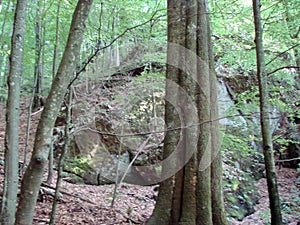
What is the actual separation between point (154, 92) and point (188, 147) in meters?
4.67

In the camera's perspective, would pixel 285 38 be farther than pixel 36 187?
Yes

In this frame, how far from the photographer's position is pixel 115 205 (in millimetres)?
5598

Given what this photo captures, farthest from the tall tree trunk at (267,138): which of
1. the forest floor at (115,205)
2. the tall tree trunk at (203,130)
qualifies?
the forest floor at (115,205)

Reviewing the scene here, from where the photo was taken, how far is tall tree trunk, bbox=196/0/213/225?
146 inches

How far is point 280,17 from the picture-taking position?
6098mm

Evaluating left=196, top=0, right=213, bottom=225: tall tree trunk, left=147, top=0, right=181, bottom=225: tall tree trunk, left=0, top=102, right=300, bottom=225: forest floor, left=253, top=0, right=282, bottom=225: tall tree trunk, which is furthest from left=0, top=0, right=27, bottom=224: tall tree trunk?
left=253, top=0, right=282, bottom=225: tall tree trunk

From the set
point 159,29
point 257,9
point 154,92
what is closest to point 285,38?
point 257,9

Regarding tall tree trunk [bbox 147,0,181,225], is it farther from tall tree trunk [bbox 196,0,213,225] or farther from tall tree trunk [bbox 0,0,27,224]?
tall tree trunk [bbox 0,0,27,224]

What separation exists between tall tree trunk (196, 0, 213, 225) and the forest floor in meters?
1.44

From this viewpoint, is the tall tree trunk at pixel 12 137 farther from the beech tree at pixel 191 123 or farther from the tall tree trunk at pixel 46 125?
the beech tree at pixel 191 123

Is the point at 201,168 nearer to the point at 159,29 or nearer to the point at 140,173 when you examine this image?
the point at 140,173

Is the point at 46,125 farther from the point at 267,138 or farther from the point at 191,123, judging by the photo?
the point at 267,138

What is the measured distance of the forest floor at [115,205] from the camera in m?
4.50

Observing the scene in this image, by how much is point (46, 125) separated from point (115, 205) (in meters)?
3.98
